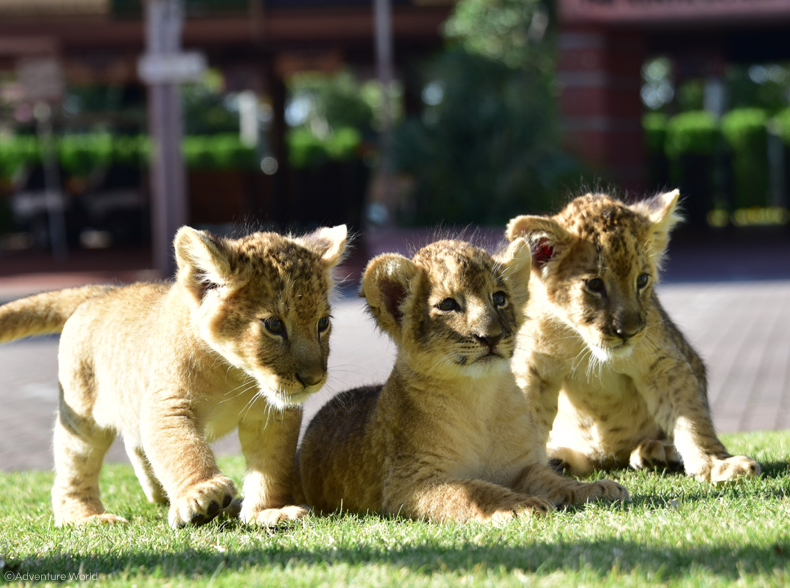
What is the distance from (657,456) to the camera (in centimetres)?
554

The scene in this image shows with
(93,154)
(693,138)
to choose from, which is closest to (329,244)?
(693,138)

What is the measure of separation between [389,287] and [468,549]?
4.62 ft

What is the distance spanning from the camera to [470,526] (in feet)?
13.9

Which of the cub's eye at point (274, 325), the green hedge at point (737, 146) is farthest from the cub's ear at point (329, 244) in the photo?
the green hedge at point (737, 146)

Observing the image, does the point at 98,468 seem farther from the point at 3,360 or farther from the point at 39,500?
the point at 3,360

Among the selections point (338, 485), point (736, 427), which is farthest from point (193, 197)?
point (338, 485)

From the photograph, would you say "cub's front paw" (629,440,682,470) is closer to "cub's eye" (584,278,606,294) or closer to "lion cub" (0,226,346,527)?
"cub's eye" (584,278,606,294)

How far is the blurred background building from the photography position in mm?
19109

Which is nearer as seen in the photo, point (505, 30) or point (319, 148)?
point (505, 30)

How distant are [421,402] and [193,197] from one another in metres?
24.8

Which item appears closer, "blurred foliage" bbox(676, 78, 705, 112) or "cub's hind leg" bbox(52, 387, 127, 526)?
"cub's hind leg" bbox(52, 387, 127, 526)

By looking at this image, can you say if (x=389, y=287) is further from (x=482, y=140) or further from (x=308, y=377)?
(x=482, y=140)

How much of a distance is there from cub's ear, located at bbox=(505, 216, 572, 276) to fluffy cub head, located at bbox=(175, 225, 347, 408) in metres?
1.16

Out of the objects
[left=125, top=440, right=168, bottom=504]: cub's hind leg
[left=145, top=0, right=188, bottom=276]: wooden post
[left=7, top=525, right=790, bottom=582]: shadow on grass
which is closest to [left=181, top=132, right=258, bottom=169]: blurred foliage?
[left=145, top=0, right=188, bottom=276]: wooden post
